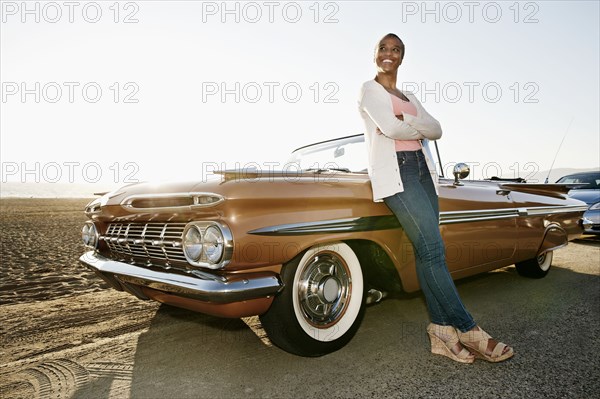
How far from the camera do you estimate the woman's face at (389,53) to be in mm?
2367

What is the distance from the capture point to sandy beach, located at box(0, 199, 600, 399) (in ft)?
6.53

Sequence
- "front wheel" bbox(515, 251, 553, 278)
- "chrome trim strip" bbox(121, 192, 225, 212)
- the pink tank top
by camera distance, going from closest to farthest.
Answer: "chrome trim strip" bbox(121, 192, 225, 212)
the pink tank top
"front wheel" bbox(515, 251, 553, 278)

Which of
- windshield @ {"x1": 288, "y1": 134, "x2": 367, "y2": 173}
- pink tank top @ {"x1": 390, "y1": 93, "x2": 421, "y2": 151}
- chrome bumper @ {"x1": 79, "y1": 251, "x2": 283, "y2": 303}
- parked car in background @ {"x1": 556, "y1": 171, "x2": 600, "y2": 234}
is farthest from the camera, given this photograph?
parked car in background @ {"x1": 556, "y1": 171, "x2": 600, "y2": 234}

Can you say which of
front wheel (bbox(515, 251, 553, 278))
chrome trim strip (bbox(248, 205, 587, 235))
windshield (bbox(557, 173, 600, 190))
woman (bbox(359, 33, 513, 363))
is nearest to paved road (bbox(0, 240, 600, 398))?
woman (bbox(359, 33, 513, 363))

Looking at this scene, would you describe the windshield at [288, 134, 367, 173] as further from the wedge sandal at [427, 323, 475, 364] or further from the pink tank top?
the wedge sandal at [427, 323, 475, 364]

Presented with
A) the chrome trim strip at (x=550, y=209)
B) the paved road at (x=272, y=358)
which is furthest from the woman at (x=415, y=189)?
the chrome trim strip at (x=550, y=209)

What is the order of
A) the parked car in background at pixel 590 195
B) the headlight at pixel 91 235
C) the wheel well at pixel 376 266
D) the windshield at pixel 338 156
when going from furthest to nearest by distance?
the parked car in background at pixel 590 195, the windshield at pixel 338 156, the headlight at pixel 91 235, the wheel well at pixel 376 266

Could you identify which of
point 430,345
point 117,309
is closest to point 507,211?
point 430,345

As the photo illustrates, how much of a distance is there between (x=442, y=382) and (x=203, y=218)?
4.74 ft

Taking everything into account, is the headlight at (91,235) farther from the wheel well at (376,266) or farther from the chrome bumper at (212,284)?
the wheel well at (376,266)

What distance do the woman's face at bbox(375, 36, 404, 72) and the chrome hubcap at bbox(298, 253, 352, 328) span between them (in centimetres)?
115

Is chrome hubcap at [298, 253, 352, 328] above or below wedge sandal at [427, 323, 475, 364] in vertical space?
above

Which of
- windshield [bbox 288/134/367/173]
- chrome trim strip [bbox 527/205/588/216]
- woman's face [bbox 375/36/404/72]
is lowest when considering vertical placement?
chrome trim strip [bbox 527/205/588/216]

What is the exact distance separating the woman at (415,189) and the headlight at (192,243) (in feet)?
3.41
